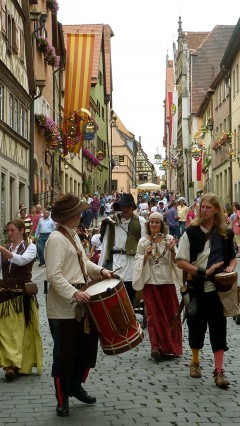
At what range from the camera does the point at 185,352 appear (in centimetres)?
960

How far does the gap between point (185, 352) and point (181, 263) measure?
2.12m

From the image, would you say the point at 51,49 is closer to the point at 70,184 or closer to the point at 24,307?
the point at 70,184

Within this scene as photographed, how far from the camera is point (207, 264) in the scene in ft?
25.6

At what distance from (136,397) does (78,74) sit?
2826 centimetres

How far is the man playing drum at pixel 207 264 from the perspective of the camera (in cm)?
774

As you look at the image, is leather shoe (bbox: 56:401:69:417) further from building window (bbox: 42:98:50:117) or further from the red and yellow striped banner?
building window (bbox: 42:98:50:117)

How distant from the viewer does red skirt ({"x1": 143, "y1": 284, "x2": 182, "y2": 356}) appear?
30.1ft

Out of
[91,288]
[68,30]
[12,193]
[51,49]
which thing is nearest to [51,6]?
[51,49]

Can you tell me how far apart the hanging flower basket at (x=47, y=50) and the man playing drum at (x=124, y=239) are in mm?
22610

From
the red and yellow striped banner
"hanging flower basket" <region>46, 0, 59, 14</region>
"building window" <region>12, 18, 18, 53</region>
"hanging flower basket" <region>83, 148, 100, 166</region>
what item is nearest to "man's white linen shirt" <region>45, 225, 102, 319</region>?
"building window" <region>12, 18, 18, 53</region>

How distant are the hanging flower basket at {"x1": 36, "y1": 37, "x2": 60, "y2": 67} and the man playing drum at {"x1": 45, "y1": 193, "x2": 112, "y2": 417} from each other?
2648 cm

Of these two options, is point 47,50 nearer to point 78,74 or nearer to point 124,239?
point 78,74

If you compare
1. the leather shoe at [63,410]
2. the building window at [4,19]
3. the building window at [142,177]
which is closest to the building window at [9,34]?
the building window at [4,19]

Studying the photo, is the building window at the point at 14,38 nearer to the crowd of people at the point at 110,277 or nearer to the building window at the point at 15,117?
the building window at the point at 15,117
